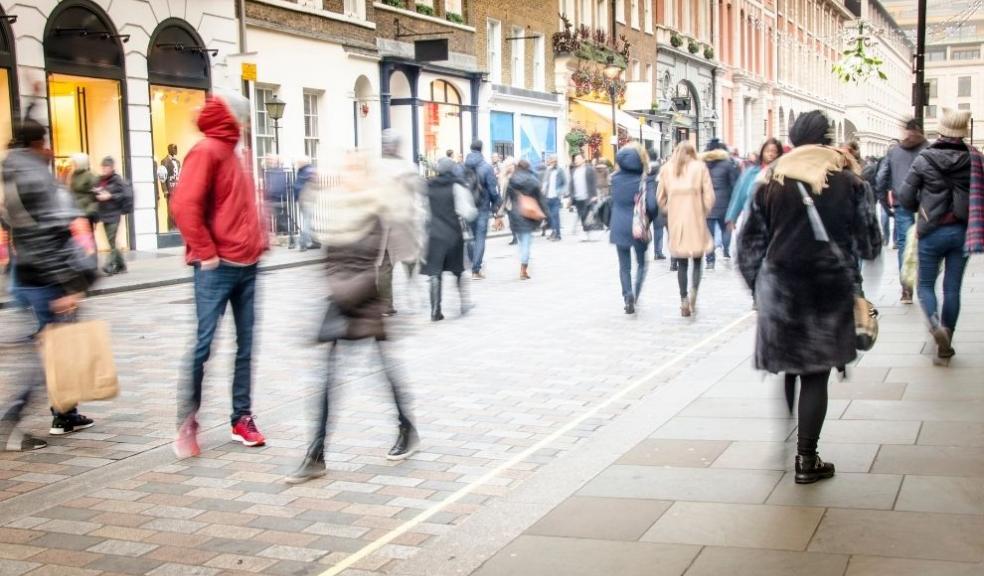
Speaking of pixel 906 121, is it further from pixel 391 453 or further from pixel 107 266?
pixel 107 266

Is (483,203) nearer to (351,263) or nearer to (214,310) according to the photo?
(214,310)

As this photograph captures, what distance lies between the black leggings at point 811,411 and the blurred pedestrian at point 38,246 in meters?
3.64

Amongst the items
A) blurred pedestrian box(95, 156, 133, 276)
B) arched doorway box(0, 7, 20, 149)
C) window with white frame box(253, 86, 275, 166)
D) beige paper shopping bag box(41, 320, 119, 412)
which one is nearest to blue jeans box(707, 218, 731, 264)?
blurred pedestrian box(95, 156, 133, 276)

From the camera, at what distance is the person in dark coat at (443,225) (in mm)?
11414

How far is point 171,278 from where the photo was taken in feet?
53.5

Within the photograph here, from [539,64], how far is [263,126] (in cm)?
1497

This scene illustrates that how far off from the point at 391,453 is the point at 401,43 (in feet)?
81.2

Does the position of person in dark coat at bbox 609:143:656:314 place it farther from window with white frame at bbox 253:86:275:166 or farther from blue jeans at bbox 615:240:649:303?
window with white frame at bbox 253:86:275:166

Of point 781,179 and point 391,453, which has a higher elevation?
point 781,179

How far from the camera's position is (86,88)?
20.2 metres

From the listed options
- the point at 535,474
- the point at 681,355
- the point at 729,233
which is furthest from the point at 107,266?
the point at 535,474

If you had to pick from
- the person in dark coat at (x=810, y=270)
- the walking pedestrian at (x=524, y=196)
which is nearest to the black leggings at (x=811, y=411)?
the person in dark coat at (x=810, y=270)

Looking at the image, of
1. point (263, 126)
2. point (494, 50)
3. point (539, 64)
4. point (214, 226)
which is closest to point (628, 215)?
point (214, 226)

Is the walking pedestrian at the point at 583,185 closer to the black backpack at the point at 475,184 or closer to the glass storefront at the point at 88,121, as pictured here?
the glass storefront at the point at 88,121
